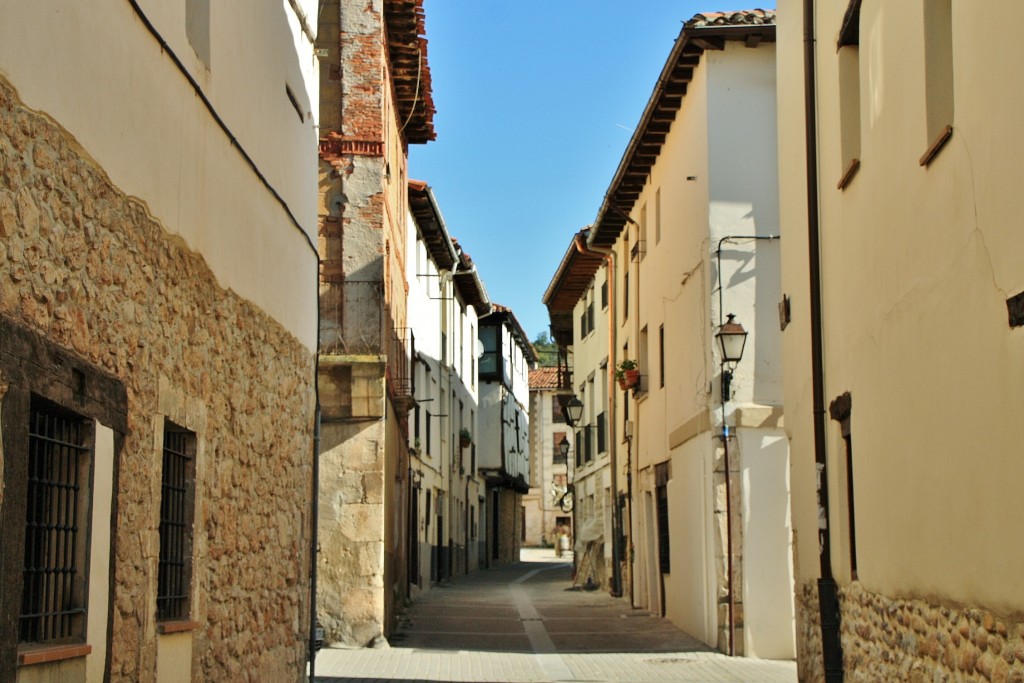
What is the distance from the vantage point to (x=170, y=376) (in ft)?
25.5

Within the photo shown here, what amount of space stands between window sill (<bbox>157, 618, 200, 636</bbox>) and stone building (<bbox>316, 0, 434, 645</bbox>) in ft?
27.1

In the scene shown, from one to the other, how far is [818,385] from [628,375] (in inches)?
465

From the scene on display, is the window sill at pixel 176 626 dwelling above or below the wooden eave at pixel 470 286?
below

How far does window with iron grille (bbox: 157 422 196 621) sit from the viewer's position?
805 cm

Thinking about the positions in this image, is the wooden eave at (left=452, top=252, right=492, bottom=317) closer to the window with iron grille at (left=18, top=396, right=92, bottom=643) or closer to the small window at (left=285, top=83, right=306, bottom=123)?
the small window at (left=285, top=83, right=306, bottom=123)

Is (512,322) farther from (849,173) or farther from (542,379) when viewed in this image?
(849,173)

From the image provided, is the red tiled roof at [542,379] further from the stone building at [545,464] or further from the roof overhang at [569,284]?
the roof overhang at [569,284]

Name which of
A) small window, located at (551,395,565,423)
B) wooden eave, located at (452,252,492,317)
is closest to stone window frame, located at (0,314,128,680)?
wooden eave, located at (452,252,492,317)

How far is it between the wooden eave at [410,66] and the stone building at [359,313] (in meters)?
0.03

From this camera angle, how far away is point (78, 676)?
6.26m

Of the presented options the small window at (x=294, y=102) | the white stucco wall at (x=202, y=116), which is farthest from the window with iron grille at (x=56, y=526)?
the small window at (x=294, y=102)

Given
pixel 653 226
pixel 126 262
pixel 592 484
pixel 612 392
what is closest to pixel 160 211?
pixel 126 262

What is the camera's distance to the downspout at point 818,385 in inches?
435

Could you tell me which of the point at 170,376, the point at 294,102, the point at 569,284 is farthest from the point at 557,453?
the point at 170,376
